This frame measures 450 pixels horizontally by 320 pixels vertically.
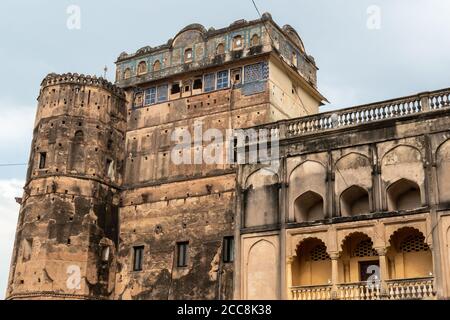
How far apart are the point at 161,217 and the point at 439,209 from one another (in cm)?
1391

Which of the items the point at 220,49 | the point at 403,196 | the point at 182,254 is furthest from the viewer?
the point at 220,49

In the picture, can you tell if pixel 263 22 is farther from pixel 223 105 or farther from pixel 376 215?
pixel 376 215

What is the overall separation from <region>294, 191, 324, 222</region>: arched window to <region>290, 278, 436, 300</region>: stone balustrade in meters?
2.61

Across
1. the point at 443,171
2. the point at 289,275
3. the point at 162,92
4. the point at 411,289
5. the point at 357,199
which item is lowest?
the point at 411,289

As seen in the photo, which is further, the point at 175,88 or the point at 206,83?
the point at 175,88

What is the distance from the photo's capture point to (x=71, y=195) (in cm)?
3088

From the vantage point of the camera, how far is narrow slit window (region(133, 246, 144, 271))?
101ft

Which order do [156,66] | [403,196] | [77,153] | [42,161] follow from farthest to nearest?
1. [156,66]
2. [42,161]
3. [77,153]
4. [403,196]

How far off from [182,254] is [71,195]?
589 cm

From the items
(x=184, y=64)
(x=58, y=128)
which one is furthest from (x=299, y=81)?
(x=58, y=128)

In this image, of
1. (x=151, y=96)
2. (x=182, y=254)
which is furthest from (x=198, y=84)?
(x=182, y=254)

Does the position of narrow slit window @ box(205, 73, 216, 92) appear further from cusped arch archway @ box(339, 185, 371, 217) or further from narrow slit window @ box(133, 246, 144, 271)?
cusped arch archway @ box(339, 185, 371, 217)

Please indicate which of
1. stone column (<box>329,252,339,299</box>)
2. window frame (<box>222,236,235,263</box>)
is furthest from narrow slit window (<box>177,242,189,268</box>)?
stone column (<box>329,252,339,299</box>)

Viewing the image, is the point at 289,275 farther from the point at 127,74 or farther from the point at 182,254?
the point at 127,74
